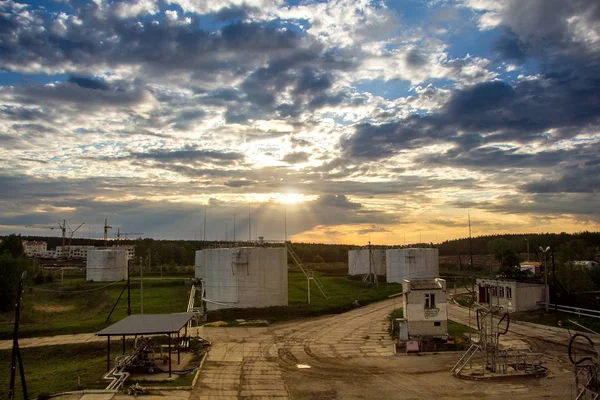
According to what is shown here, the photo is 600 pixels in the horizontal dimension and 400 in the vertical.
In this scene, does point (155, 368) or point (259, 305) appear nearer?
point (155, 368)

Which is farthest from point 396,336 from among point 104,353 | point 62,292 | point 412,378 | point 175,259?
point 175,259

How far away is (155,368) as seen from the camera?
2481 cm

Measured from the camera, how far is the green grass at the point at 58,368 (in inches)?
910

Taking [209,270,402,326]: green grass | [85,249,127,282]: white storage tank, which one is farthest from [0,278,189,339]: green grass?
[85,249,127,282]: white storage tank

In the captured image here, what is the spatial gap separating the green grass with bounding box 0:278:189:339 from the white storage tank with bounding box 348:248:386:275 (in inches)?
1352

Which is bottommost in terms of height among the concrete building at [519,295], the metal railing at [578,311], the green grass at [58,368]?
the green grass at [58,368]

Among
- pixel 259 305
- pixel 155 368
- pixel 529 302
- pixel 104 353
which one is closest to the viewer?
pixel 155 368

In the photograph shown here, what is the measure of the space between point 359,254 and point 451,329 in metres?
57.6

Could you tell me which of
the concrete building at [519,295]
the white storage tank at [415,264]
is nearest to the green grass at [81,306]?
the concrete building at [519,295]

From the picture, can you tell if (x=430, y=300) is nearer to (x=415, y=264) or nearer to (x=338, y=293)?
(x=338, y=293)

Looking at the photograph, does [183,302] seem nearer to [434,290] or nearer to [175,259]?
[434,290]

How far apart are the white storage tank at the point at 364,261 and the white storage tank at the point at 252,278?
42371 millimetres

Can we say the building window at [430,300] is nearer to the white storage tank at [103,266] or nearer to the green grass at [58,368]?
the green grass at [58,368]

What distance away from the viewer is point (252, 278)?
156ft
